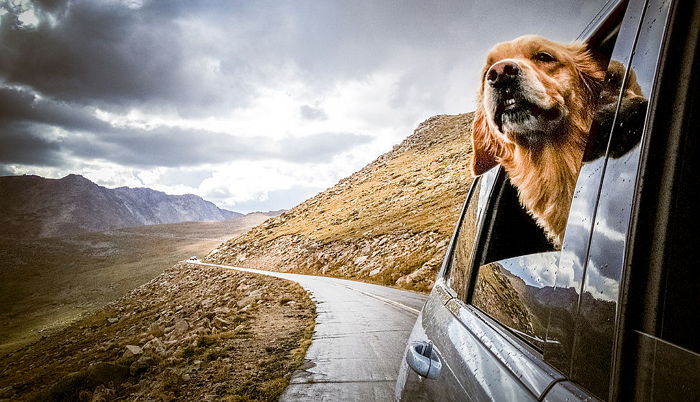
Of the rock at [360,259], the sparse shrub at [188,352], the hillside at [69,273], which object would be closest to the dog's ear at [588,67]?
the sparse shrub at [188,352]

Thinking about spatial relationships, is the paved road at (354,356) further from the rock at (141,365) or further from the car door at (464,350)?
the rock at (141,365)

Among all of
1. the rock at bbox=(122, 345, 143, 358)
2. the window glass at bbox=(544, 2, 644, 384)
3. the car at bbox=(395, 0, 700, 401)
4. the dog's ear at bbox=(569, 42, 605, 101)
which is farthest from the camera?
the rock at bbox=(122, 345, 143, 358)

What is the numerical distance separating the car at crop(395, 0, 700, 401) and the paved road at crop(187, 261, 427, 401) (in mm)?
3432

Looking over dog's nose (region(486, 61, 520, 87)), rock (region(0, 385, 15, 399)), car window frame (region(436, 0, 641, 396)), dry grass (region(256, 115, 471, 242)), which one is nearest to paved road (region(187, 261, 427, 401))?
car window frame (region(436, 0, 641, 396))

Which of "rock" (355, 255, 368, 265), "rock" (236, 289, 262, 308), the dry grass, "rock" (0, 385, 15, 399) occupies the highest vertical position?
the dry grass

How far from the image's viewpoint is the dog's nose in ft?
5.19

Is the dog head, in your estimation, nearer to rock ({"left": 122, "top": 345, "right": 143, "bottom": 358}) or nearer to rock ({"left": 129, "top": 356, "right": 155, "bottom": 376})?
rock ({"left": 129, "top": 356, "right": 155, "bottom": 376})

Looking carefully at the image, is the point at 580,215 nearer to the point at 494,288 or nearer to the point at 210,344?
the point at 494,288

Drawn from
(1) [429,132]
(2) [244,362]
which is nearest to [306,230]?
(2) [244,362]

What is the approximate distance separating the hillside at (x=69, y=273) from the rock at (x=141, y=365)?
39.3 m

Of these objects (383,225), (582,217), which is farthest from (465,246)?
(383,225)

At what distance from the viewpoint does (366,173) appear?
3398 inches

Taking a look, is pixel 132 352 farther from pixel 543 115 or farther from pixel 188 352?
pixel 543 115

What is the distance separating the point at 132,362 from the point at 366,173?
265 ft
